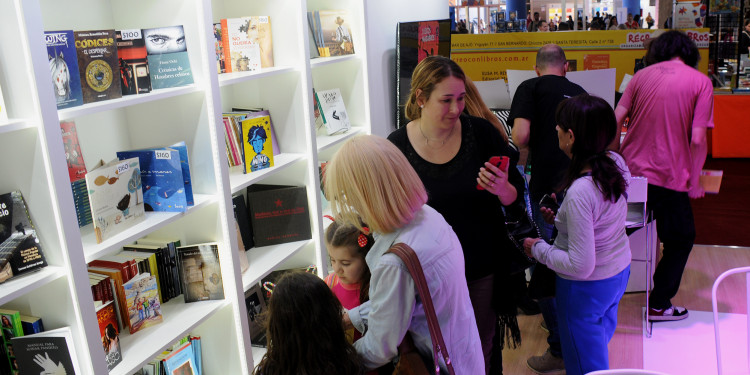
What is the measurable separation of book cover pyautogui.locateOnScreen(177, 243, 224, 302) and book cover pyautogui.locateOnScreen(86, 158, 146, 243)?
0.98ft

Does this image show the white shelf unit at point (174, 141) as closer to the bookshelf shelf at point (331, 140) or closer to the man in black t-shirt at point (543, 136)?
the bookshelf shelf at point (331, 140)

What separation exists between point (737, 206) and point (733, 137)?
174 centimetres

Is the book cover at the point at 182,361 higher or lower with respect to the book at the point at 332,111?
lower

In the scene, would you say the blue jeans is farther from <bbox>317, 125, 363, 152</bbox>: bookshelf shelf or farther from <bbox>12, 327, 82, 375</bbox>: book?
<bbox>12, 327, 82, 375</bbox>: book

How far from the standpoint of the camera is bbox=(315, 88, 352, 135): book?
133 inches

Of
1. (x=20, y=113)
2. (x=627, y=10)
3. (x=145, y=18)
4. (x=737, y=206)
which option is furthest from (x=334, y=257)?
(x=627, y=10)

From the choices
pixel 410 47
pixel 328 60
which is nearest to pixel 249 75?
pixel 328 60

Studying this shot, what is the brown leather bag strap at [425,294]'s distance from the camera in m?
1.61

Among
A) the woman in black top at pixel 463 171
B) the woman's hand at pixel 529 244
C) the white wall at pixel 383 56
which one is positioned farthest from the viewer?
the white wall at pixel 383 56

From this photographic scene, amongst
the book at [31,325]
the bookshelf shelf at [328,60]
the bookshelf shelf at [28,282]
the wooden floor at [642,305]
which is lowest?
the wooden floor at [642,305]

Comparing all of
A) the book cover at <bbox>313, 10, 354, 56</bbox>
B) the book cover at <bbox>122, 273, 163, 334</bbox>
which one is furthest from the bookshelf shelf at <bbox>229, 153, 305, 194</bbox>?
the book cover at <bbox>313, 10, 354, 56</bbox>

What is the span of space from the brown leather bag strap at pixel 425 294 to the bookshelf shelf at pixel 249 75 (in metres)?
1.21

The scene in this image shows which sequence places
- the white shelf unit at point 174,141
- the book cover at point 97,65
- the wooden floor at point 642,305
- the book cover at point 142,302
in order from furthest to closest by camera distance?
the wooden floor at point 642,305 < the book cover at point 142,302 < the book cover at point 97,65 < the white shelf unit at point 174,141

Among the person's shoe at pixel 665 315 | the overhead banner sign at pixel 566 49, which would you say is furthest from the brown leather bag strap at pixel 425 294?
the overhead banner sign at pixel 566 49
